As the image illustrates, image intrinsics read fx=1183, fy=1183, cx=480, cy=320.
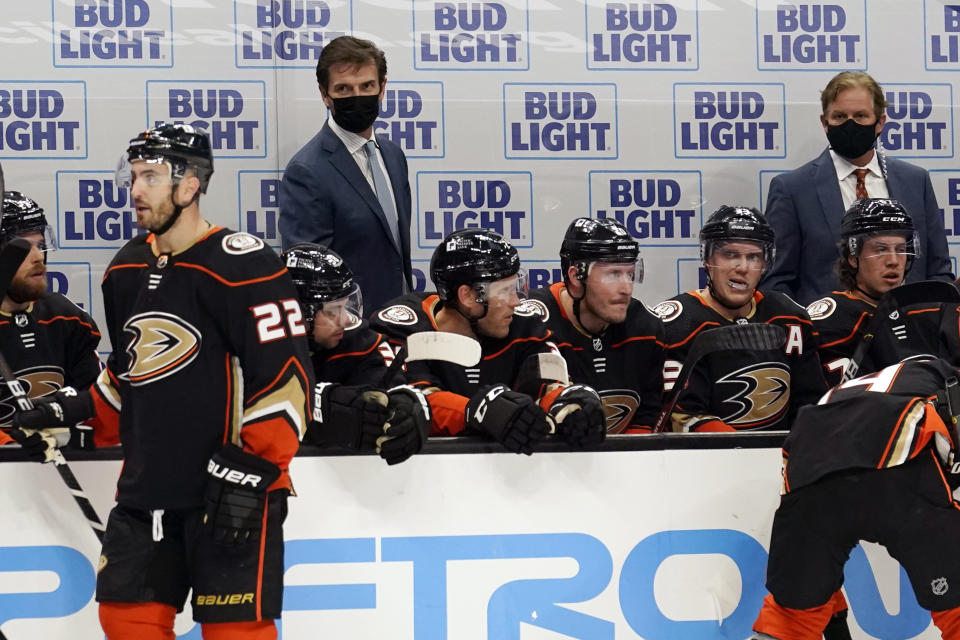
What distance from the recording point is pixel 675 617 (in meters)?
2.93

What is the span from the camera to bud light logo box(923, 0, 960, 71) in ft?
16.2

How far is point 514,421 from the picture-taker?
9.41ft

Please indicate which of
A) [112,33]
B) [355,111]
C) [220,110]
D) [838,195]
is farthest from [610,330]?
[112,33]

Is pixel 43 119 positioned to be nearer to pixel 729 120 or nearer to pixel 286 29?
pixel 286 29

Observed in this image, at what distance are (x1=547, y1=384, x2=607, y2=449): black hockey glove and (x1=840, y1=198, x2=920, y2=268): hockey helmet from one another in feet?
4.14

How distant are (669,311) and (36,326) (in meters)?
1.99

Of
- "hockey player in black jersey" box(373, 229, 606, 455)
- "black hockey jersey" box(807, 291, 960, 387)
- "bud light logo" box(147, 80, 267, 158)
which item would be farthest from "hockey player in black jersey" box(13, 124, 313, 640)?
"bud light logo" box(147, 80, 267, 158)

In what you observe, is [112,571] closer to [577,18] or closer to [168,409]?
[168,409]

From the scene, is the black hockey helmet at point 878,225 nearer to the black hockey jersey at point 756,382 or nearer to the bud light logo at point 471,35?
the black hockey jersey at point 756,382

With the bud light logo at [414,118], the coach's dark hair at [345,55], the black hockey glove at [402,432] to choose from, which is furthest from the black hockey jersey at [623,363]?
the bud light logo at [414,118]

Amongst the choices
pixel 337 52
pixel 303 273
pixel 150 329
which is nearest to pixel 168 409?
pixel 150 329

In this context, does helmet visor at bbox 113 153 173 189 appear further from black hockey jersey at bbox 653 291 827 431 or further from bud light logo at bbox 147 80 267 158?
bud light logo at bbox 147 80 267 158

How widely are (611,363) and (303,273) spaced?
1013 mm

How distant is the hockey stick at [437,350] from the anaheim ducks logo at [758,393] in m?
0.90
